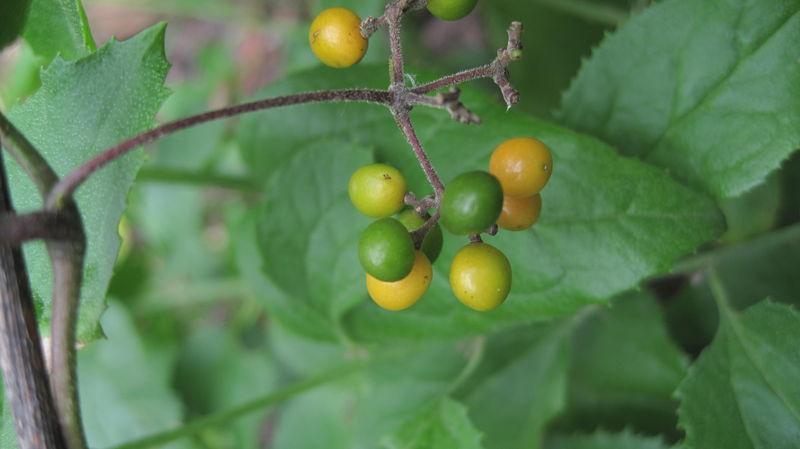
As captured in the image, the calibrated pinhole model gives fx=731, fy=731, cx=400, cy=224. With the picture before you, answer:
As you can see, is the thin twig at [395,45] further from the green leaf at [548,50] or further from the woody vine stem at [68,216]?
the green leaf at [548,50]

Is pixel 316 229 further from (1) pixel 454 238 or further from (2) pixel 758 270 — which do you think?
(2) pixel 758 270

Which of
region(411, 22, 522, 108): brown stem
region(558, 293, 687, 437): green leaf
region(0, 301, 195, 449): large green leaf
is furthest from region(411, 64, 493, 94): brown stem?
region(0, 301, 195, 449): large green leaf

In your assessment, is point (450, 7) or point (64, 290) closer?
point (64, 290)

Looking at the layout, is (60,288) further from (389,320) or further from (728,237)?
(728,237)

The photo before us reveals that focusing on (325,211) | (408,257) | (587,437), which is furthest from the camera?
(587,437)

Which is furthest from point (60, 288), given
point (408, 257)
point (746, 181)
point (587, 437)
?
point (587, 437)

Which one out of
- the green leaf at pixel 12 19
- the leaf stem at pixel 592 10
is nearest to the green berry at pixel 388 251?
the green leaf at pixel 12 19

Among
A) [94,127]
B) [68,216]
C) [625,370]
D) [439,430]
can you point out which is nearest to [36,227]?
[68,216]
